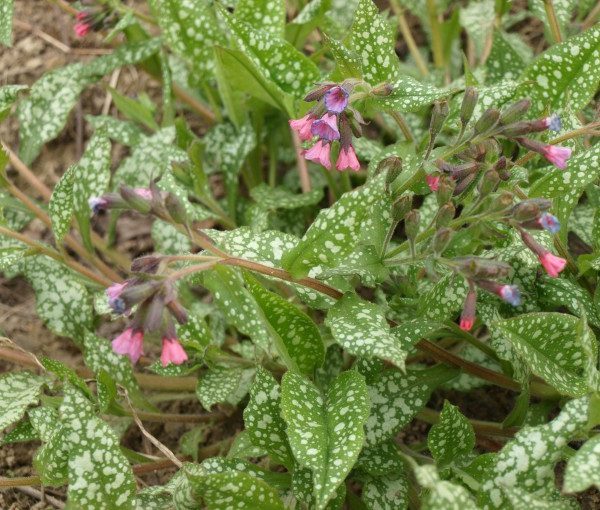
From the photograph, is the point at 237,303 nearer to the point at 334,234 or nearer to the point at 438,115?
the point at 334,234

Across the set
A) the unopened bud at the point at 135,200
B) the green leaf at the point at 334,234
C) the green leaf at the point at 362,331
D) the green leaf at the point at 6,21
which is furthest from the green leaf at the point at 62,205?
the green leaf at the point at 362,331

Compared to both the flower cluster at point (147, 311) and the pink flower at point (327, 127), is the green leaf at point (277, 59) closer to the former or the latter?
the pink flower at point (327, 127)

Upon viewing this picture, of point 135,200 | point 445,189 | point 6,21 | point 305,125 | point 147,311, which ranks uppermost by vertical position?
point 6,21

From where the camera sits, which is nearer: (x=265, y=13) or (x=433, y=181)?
(x=433, y=181)

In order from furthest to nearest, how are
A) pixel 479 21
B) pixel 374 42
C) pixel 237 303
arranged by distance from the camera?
pixel 479 21, pixel 374 42, pixel 237 303

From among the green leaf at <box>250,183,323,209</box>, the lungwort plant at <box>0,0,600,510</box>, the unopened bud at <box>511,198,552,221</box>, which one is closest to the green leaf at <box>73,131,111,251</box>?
the lungwort plant at <box>0,0,600,510</box>

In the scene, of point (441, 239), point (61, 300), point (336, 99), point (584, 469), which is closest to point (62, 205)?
point (61, 300)

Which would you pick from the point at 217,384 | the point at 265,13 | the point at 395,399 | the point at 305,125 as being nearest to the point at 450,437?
the point at 395,399

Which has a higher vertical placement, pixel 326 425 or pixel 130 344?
pixel 130 344

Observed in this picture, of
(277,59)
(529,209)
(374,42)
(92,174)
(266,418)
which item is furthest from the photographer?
(92,174)
